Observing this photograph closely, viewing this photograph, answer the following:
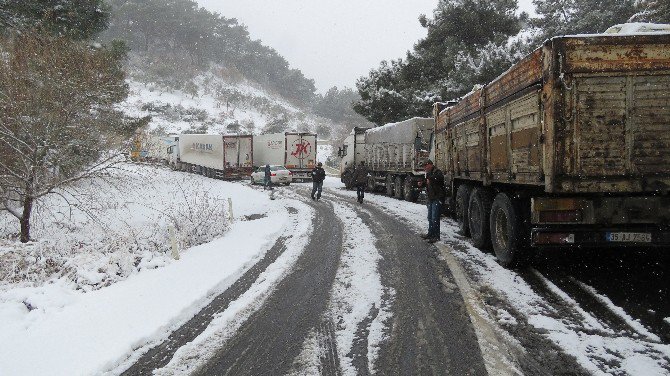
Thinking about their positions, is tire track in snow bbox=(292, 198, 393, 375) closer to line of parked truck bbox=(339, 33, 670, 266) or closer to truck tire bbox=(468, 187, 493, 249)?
truck tire bbox=(468, 187, 493, 249)

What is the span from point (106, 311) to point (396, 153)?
14928 millimetres

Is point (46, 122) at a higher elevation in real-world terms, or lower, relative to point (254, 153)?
lower

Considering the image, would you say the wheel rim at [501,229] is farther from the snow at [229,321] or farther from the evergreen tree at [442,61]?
the evergreen tree at [442,61]

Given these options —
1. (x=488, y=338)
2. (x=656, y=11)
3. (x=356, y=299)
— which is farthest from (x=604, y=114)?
(x=656, y=11)

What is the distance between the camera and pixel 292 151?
99.7ft

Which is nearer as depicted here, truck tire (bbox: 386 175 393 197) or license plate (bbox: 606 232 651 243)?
license plate (bbox: 606 232 651 243)

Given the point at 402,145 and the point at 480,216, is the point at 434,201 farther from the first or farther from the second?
the point at 402,145

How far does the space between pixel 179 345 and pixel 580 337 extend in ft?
12.4

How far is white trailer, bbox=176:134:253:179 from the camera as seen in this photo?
31312 mm

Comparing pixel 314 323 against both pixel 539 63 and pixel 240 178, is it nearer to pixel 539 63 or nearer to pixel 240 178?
pixel 539 63

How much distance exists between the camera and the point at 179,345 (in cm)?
402

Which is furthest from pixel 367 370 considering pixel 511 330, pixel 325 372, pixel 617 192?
pixel 617 192

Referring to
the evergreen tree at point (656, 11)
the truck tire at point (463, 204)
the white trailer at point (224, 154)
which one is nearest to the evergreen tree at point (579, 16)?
the evergreen tree at point (656, 11)

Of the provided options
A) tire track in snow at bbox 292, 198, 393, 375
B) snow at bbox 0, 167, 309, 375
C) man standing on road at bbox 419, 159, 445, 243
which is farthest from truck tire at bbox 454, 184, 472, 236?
snow at bbox 0, 167, 309, 375
